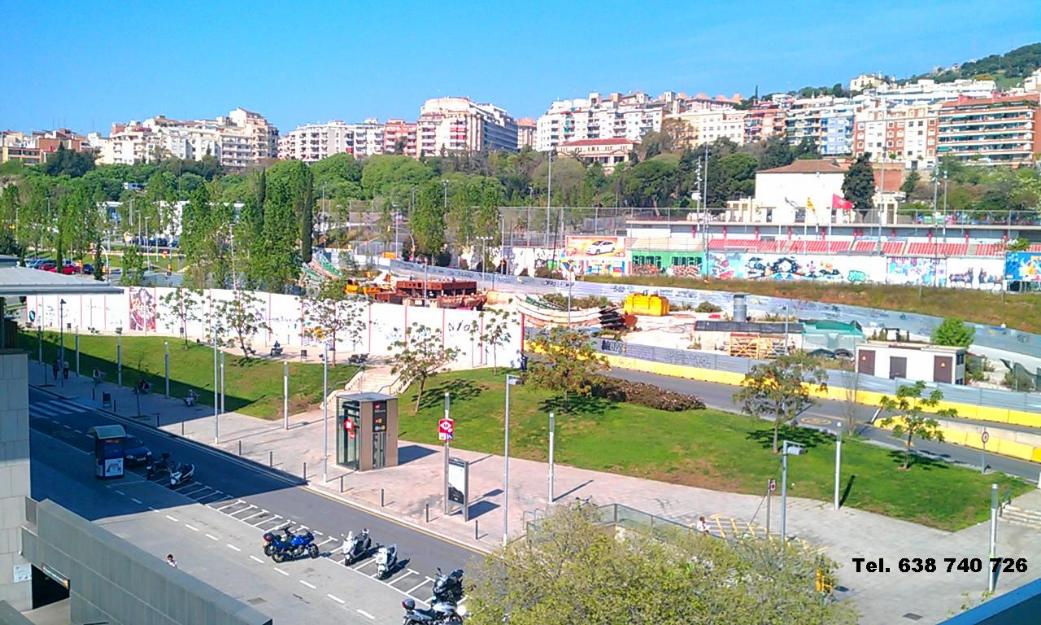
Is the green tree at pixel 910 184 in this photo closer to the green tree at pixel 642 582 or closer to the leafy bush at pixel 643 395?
the leafy bush at pixel 643 395

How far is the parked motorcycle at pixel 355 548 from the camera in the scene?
26453 millimetres

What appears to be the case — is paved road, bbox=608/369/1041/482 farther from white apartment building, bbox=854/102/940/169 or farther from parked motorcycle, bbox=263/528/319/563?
→ white apartment building, bbox=854/102/940/169

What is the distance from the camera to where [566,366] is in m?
41.2

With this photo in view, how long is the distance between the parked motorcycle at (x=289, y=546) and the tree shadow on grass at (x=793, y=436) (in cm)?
1742

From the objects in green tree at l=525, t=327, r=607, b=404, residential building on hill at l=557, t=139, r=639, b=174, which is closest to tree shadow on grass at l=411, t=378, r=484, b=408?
green tree at l=525, t=327, r=607, b=404

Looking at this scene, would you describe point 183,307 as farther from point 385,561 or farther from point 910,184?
point 910,184

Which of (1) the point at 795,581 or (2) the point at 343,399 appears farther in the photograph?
(2) the point at 343,399

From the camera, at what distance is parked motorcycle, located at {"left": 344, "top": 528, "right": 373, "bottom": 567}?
2645 centimetres

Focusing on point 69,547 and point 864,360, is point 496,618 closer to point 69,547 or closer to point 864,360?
point 69,547

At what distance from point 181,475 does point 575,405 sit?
16.2m

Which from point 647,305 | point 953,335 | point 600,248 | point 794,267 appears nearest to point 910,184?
point 794,267

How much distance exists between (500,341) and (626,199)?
94.7m

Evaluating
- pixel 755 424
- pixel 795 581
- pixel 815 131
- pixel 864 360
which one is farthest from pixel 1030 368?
pixel 815 131

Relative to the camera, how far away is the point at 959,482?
32781 millimetres
